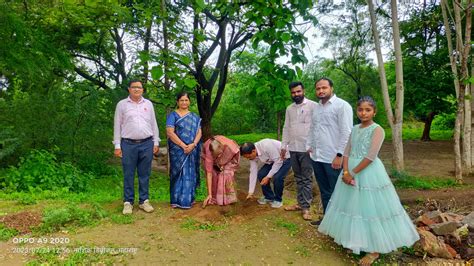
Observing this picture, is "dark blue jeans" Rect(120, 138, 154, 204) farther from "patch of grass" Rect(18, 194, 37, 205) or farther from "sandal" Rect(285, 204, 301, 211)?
"sandal" Rect(285, 204, 301, 211)

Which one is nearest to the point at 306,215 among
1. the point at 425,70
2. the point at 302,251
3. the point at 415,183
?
the point at 302,251

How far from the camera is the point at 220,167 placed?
4.91 meters

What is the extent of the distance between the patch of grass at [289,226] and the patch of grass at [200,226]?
0.67m

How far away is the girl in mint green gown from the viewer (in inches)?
134

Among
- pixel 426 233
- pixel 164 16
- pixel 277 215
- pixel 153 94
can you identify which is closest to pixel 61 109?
pixel 153 94

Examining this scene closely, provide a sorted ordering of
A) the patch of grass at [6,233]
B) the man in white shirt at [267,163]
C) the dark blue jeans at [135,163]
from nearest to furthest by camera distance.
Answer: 1. the patch of grass at [6,233]
2. the dark blue jeans at [135,163]
3. the man in white shirt at [267,163]

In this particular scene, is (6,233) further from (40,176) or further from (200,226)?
(40,176)

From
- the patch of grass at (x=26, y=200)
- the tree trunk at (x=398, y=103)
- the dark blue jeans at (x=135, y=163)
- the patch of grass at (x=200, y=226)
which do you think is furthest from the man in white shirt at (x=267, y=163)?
the tree trunk at (x=398, y=103)

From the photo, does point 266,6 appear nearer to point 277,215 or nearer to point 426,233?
point 277,215

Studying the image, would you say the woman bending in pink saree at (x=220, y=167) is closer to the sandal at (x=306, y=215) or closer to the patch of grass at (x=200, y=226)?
the patch of grass at (x=200, y=226)

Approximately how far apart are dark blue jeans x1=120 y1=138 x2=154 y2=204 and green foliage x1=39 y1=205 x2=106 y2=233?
1.44 feet

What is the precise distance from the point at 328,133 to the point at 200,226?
1.85 meters

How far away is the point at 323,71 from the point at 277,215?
1784cm

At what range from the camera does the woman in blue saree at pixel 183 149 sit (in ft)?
15.8
